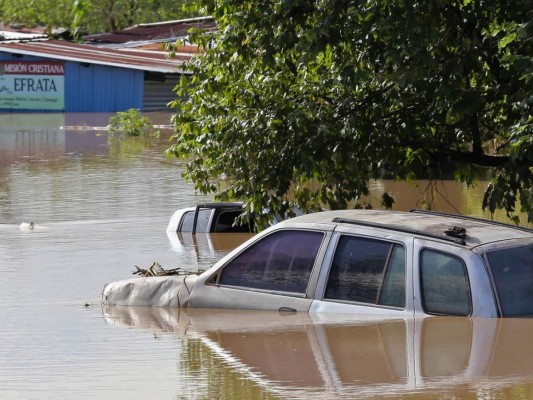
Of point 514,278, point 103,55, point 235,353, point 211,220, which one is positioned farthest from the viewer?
point 103,55

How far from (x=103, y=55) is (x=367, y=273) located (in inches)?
1957

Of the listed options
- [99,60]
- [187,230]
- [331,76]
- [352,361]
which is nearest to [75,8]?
[352,361]

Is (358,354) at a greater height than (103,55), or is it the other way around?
(358,354)

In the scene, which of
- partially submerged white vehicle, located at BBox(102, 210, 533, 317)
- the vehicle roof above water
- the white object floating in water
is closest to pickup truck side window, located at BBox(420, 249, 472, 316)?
partially submerged white vehicle, located at BBox(102, 210, 533, 317)

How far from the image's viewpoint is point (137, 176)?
28719 mm

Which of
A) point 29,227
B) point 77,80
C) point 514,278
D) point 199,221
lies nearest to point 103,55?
point 77,80

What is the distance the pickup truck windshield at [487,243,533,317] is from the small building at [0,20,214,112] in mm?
47663

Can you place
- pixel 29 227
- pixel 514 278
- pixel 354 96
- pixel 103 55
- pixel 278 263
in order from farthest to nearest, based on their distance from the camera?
pixel 103 55
pixel 29 227
pixel 354 96
pixel 278 263
pixel 514 278

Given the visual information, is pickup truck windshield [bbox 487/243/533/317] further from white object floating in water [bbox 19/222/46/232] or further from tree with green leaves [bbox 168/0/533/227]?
white object floating in water [bbox 19/222/46/232]

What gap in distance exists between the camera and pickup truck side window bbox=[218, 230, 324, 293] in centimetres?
750

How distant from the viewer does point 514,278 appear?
678 centimetres

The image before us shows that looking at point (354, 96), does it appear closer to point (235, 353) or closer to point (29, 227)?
point (235, 353)

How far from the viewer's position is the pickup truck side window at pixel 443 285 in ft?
22.1

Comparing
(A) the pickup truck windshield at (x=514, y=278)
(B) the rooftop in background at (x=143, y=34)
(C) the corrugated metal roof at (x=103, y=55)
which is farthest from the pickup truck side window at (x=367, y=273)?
(B) the rooftop in background at (x=143, y=34)
